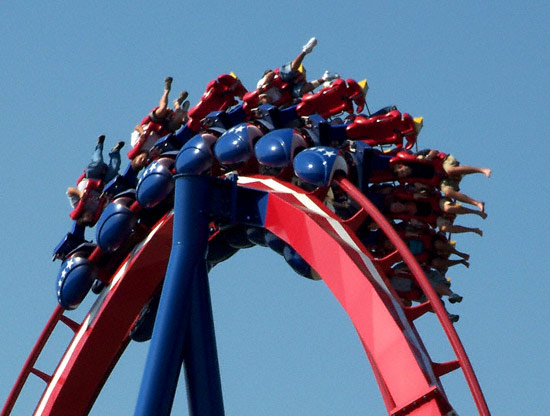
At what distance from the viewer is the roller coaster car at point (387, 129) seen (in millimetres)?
13664

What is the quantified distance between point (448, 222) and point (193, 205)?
2.19m

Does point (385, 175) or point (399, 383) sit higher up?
point (385, 175)

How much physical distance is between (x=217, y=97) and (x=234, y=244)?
1.44 meters

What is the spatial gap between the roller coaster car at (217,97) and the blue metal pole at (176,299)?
1.52 metres

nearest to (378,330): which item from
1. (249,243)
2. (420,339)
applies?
(420,339)

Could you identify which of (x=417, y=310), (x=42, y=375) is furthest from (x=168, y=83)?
(x=417, y=310)

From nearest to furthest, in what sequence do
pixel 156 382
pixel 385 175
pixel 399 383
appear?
pixel 399 383, pixel 156 382, pixel 385 175

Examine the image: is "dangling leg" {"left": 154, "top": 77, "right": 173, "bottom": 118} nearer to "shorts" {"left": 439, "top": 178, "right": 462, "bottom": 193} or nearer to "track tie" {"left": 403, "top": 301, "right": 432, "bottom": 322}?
"shorts" {"left": 439, "top": 178, "right": 462, "bottom": 193}

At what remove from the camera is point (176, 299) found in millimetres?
13062

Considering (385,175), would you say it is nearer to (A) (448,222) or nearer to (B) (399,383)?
(A) (448,222)

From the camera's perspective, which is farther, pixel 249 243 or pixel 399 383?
pixel 249 243

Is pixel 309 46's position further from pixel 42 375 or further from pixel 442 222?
pixel 42 375

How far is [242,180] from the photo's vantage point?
1355 cm

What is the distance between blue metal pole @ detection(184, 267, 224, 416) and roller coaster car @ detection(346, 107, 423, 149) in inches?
72.9
